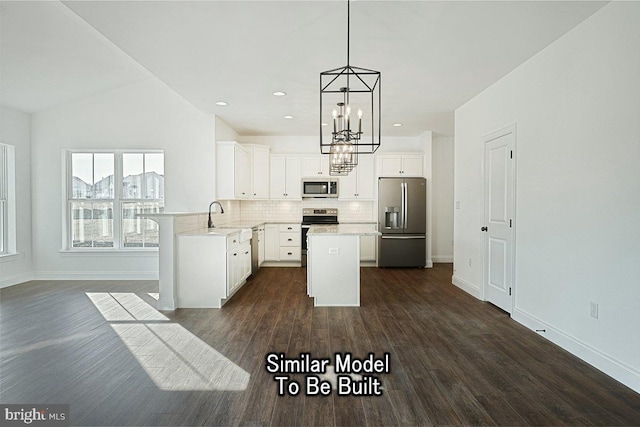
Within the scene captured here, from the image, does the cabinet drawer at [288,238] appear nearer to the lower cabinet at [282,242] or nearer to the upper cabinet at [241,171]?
the lower cabinet at [282,242]

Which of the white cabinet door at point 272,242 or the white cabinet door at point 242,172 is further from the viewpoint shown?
the white cabinet door at point 272,242

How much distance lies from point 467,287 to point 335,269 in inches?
83.0

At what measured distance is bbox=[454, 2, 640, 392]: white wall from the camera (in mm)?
2469

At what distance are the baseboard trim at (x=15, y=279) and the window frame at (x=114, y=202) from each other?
2.21ft

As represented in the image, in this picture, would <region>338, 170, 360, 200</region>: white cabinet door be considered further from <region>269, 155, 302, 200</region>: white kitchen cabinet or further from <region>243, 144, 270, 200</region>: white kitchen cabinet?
<region>243, 144, 270, 200</region>: white kitchen cabinet

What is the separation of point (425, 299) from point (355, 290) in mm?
1045

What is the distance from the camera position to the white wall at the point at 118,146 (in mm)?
5898

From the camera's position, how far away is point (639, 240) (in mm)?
2393

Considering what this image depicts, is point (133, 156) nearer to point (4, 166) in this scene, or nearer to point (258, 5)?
point (4, 166)

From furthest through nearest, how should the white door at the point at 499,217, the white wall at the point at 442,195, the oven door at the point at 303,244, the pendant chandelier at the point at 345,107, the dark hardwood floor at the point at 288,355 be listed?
1. the white wall at the point at 442,195
2. the oven door at the point at 303,244
3. the white door at the point at 499,217
4. the pendant chandelier at the point at 345,107
5. the dark hardwood floor at the point at 288,355

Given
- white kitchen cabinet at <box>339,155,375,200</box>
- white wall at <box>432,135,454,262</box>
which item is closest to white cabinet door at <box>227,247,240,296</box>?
white kitchen cabinet at <box>339,155,375,200</box>

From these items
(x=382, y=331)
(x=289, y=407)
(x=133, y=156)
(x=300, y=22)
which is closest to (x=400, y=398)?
(x=289, y=407)

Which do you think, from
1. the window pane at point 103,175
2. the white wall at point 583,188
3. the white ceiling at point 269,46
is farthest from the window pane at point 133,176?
the white wall at point 583,188

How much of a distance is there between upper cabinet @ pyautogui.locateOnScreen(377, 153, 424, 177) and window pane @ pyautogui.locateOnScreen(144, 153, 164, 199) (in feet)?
13.6
